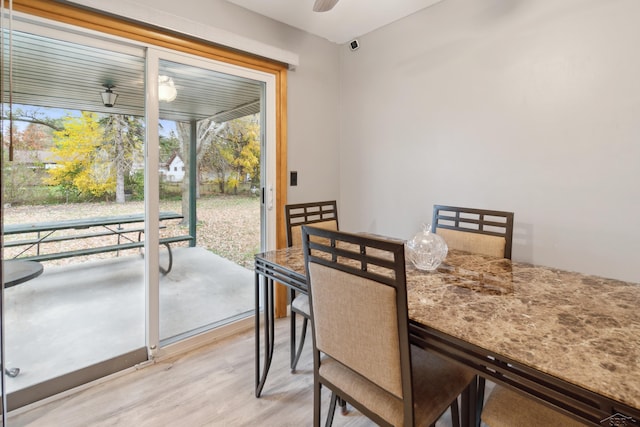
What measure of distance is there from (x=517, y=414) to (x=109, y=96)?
2.55 meters

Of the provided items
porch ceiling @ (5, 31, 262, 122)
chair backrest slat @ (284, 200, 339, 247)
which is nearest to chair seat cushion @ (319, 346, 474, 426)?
chair backrest slat @ (284, 200, 339, 247)

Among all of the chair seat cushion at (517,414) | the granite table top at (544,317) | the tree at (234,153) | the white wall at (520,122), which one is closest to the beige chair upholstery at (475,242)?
the granite table top at (544,317)

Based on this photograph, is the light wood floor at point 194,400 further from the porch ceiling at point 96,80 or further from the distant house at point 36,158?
the porch ceiling at point 96,80

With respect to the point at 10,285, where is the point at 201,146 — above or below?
above

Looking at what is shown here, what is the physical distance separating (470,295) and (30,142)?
7.51ft

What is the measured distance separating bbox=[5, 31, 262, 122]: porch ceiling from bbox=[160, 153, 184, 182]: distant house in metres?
0.28

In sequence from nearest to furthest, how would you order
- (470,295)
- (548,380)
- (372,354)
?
(548,380) → (372,354) → (470,295)

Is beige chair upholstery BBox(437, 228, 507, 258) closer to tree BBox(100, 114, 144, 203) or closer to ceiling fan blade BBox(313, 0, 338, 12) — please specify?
ceiling fan blade BBox(313, 0, 338, 12)

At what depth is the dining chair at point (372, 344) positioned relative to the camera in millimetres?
963

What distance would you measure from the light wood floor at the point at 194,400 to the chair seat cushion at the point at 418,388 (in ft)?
1.97

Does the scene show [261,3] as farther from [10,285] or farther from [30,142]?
[10,285]

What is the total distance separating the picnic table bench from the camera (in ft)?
5.74

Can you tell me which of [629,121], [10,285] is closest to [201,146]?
[10,285]

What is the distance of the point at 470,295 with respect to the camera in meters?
1.18
